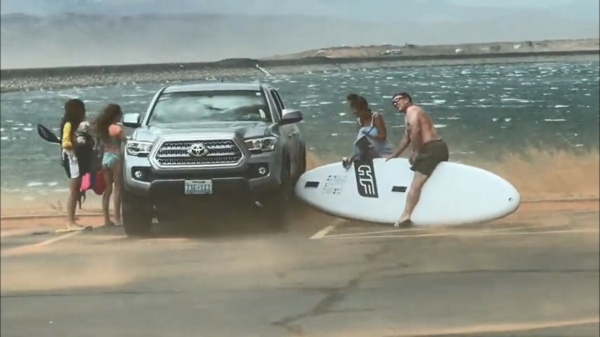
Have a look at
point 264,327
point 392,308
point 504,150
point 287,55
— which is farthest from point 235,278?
point 504,150

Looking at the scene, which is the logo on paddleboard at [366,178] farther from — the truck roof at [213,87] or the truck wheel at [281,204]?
the truck roof at [213,87]

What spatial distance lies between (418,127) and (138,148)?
1.11 metres

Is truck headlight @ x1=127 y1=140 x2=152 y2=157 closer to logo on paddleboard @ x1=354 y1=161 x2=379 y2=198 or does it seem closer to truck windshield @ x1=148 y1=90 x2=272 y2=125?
truck windshield @ x1=148 y1=90 x2=272 y2=125

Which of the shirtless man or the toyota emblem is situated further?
the shirtless man

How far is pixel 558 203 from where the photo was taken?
2.62 m

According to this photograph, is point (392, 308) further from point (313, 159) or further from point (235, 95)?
point (235, 95)

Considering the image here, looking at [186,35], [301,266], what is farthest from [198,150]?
[301,266]

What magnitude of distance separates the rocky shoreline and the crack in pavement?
2.43 feet

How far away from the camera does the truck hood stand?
2.53 meters

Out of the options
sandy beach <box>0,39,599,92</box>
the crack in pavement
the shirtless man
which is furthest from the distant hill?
the crack in pavement

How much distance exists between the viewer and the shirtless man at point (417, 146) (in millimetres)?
2623

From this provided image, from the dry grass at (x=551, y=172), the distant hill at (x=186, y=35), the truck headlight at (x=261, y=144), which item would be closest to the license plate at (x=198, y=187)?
the truck headlight at (x=261, y=144)

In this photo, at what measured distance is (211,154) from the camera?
2500 mm

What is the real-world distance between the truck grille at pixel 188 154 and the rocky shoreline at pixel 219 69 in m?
0.29
